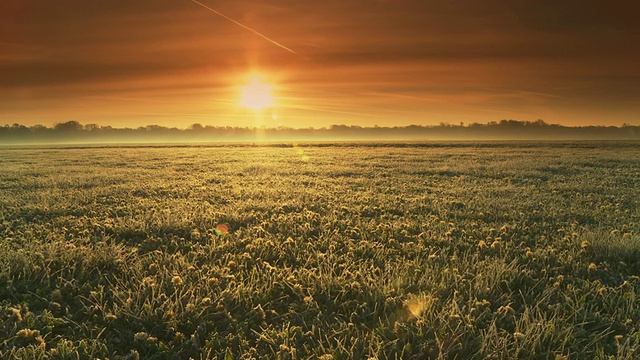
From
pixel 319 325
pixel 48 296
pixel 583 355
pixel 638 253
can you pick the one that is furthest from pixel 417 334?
pixel 638 253

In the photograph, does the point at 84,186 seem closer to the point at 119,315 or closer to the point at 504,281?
the point at 119,315

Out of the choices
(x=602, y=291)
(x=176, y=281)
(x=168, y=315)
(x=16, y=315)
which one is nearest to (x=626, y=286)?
(x=602, y=291)

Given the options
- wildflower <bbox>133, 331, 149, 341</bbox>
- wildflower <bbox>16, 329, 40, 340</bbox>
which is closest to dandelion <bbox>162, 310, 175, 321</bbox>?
wildflower <bbox>133, 331, 149, 341</bbox>

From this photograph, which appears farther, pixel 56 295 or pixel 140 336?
pixel 56 295

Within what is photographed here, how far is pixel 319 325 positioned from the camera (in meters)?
4.45

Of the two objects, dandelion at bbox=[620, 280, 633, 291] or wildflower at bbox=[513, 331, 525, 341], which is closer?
wildflower at bbox=[513, 331, 525, 341]

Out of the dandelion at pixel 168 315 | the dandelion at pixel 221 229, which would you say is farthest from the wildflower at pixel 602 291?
the dandelion at pixel 221 229

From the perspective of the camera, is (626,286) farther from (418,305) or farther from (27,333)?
(27,333)

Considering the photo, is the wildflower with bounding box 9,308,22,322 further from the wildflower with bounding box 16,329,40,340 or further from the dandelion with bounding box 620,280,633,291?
the dandelion with bounding box 620,280,633,291

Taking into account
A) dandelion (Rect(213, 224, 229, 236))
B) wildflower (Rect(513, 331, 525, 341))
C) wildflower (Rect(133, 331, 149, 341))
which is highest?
dandelion (Rect(213, 224, 229, 236))

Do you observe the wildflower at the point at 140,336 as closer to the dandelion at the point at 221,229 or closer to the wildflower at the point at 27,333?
the wildflower at the point at 27,333

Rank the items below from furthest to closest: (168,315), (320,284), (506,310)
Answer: (320,284)
(506,310)
(168,315)

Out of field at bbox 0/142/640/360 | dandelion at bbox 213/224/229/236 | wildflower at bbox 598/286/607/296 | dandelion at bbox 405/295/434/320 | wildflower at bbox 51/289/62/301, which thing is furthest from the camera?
dandelion at bbox 213/224/229/236

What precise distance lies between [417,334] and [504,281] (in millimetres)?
2071
